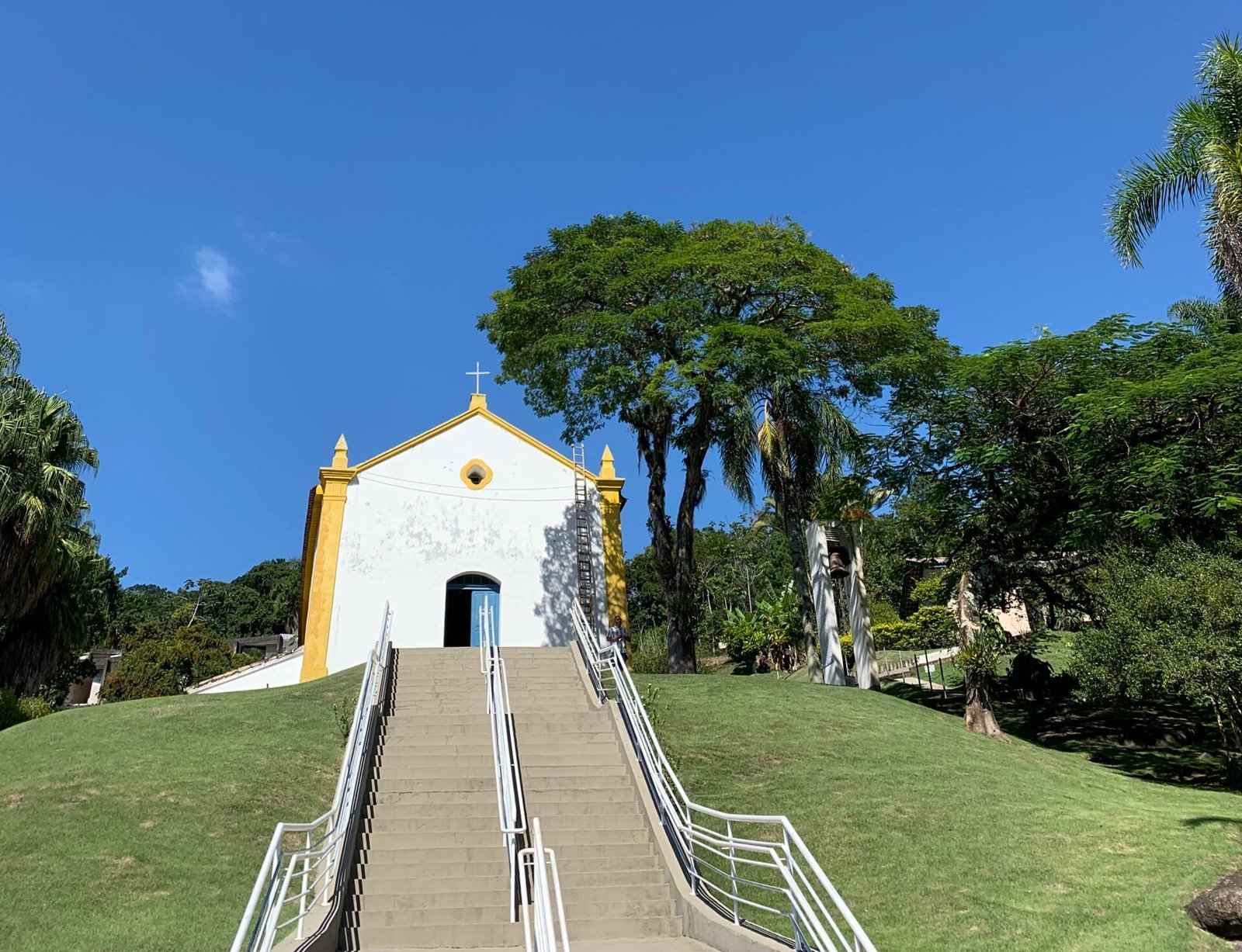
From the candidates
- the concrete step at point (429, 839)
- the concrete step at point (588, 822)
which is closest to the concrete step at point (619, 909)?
the concrete step at point (588, 822)

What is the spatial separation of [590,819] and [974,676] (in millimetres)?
10054

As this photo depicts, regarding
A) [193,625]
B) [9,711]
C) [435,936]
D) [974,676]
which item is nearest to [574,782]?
[435,936]

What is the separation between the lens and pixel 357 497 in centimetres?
2303

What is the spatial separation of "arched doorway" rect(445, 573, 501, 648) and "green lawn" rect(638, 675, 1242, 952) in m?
7.72

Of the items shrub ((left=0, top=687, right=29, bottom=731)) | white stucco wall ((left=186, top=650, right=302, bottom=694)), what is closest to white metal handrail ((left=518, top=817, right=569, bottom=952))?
shrub ((left=0, top=687, right=29, bottom=731))

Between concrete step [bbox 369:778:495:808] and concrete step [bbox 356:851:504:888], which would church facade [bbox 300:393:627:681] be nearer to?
concrete step [bbox 369:778:495:808]

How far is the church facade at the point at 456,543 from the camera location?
2197 centimetres

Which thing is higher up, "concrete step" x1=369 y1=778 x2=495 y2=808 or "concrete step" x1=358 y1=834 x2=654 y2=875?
"concrete step" x1=369 y1=778 x2=495 y2=808

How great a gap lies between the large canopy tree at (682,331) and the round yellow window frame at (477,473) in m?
2.40

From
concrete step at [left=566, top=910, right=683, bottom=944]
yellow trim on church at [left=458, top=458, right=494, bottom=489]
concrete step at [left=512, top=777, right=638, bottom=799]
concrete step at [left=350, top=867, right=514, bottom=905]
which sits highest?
yellow trim on church at [left=458, top=458, right=494, bottom=489]

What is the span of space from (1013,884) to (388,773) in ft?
24.4

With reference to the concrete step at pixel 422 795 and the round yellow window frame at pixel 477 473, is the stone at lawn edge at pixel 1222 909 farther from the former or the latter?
the round yellow window frame at pixel 477 473

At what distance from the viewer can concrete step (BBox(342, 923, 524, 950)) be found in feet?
25.8

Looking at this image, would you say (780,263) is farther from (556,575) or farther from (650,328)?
(556,575)
